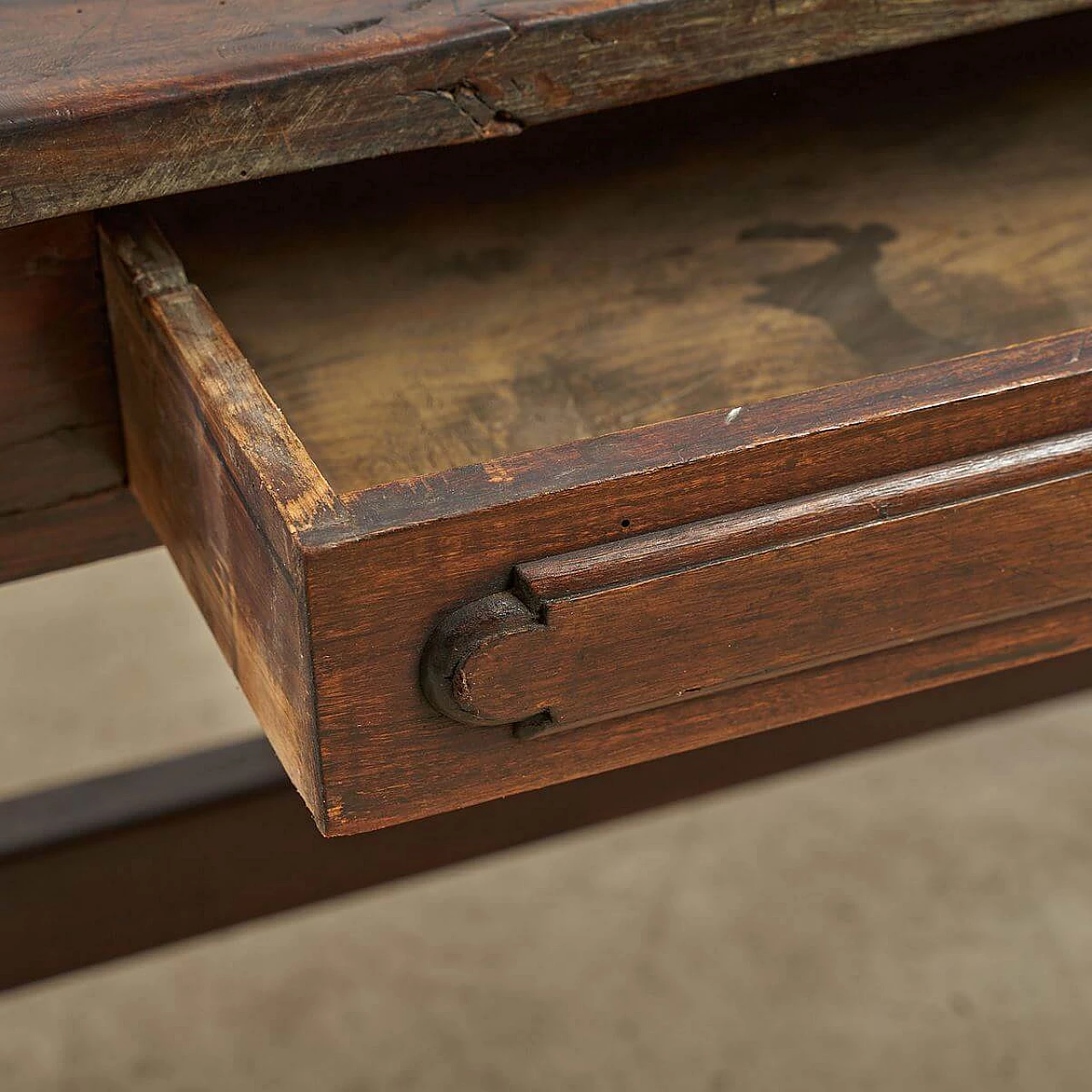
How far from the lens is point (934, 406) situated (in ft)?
1.95

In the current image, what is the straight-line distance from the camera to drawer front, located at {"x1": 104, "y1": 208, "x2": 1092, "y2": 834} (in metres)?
0.55

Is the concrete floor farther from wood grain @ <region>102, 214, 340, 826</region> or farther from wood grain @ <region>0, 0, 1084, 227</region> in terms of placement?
wood grain @ <region>0, 0, 1084, 227</region>

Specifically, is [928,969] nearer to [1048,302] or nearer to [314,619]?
[1048,302]

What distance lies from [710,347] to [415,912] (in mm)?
669

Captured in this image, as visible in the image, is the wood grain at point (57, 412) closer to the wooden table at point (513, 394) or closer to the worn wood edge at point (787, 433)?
the wooden table at point (513, 394)

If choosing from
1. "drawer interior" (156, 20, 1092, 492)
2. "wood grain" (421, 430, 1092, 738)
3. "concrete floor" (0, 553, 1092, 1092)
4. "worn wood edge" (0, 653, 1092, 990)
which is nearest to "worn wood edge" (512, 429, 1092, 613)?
"wood grain" (421, 430, 1092, 738)

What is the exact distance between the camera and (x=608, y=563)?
1.87 feet

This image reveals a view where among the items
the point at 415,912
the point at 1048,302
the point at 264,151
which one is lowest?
the point at 415,912

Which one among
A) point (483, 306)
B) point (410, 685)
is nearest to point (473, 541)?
point (410, 685)

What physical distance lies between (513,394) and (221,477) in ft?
0.63

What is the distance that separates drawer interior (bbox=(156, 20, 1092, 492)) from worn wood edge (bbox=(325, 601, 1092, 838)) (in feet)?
0.48

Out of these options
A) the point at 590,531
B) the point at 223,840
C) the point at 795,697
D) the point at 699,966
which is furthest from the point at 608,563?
the point at 699,966

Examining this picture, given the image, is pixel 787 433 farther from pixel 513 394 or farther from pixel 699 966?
pixel 699 966

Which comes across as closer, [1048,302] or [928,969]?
[1048,302]
